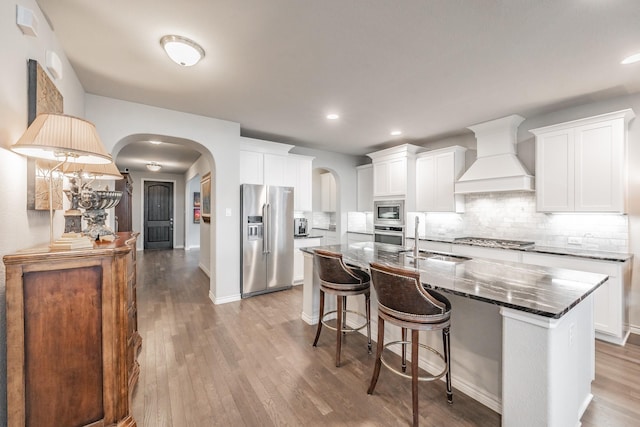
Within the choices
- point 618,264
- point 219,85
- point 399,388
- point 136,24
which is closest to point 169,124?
point 219,85

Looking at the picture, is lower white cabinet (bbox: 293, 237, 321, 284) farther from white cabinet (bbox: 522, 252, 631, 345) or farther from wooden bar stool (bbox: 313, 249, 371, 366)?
white cabinet (bbox: 522, 252, 631, 345)

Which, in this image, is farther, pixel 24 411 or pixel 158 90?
pixel 158 90

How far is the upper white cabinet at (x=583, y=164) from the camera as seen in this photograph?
9.58 feet

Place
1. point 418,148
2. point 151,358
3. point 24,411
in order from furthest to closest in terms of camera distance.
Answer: point 418,148
point 151,358
point 24,411

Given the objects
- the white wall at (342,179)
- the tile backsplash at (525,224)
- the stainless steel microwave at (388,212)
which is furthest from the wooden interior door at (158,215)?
the tile backsplash at (525,224)

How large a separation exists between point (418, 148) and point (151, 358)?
4903mm

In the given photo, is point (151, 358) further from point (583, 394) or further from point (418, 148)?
point (418, 148)

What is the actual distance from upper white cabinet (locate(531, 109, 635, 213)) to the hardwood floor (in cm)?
155

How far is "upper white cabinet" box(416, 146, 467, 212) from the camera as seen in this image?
448cm

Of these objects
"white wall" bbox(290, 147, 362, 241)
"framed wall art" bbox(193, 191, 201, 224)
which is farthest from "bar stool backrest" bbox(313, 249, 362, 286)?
"framed wall art" bbox(193, 191, 201, 224)

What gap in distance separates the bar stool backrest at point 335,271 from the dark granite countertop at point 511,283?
5.4 inches

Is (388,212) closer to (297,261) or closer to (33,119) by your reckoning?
(297,261)

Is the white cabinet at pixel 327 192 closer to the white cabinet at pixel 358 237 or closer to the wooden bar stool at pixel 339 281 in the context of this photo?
the white cabinet at pixel 358 237

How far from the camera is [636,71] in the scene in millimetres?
2529
